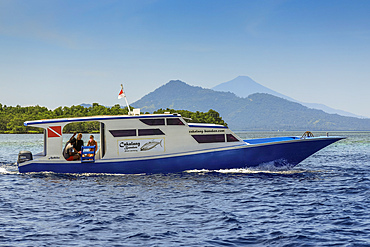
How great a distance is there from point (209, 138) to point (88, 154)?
5.95 metres

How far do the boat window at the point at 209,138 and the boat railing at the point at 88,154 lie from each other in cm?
496

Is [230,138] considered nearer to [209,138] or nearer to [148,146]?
[209,138]

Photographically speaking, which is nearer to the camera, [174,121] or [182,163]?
[182,163]

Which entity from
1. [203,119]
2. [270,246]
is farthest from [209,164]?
→ [203,119]

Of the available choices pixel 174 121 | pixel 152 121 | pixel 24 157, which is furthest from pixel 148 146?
pixel 24 157

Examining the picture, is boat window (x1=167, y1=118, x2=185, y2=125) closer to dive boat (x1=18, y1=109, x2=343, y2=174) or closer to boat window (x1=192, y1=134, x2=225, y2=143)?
dive boat (x1=18, y1=109, x2=343, y2=174)

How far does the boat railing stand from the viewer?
19141 mm

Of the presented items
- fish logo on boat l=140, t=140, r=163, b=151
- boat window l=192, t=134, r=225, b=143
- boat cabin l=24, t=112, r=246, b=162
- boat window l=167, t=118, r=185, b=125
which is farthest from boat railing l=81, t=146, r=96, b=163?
boat window l=192, t=134, r=225, b=143

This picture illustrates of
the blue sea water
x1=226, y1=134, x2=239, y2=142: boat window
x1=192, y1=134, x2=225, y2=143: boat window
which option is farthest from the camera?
x1=226, y1=134, x2=239, y2=142: boat window

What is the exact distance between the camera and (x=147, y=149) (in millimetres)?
19234

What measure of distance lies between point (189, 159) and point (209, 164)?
102cm

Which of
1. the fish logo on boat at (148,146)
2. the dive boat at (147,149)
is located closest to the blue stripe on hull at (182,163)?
the dive boat at (147,149)

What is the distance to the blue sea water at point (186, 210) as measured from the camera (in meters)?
9.34

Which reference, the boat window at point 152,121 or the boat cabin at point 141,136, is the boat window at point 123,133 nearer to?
the boat cabin at point 141,136
